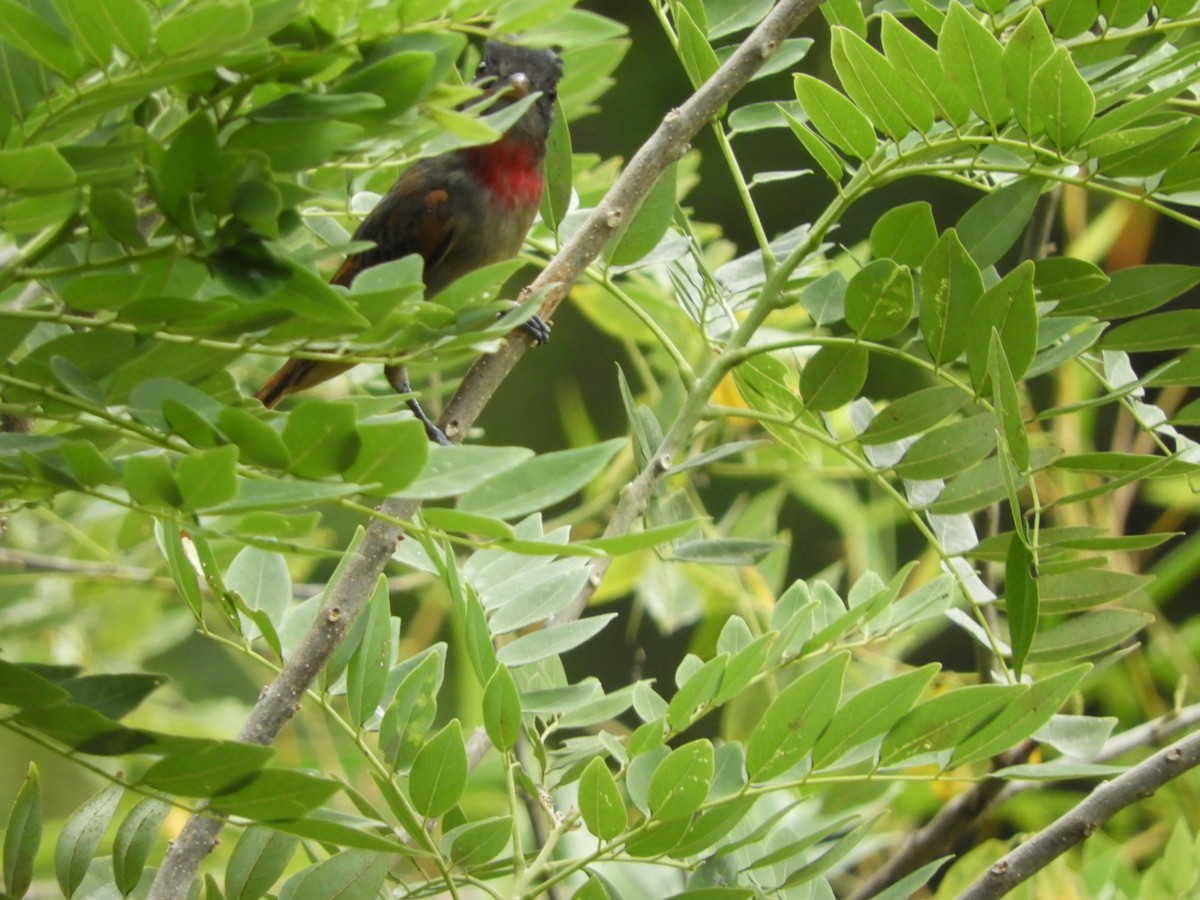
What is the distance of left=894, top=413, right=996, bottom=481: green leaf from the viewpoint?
89cm

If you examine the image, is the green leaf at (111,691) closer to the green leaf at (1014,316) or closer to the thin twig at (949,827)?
the green leaf at (1014,316)

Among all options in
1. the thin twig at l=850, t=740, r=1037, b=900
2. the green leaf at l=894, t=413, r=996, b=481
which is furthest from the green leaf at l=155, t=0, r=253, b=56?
the thin twig at l=850, t=740, r=1037, b=900

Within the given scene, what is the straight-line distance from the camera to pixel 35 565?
1.58 m

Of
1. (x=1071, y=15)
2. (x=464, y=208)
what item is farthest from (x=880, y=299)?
(x=464, y=208)

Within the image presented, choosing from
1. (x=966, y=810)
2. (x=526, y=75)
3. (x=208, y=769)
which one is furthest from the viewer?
(x=526, y=75)

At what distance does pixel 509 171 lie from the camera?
5.23 ft

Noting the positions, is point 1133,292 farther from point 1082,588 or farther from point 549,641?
point 549,641

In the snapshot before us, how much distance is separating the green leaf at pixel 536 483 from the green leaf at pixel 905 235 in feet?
1.15

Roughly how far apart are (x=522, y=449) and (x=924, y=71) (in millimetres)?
440

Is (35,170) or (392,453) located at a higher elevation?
(35,170)

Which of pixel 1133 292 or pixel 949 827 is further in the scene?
pixel 949 827

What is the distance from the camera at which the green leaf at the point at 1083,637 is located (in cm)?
87

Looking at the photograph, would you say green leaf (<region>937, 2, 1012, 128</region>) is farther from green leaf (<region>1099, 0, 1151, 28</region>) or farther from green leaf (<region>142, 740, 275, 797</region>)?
green leaf (<region>142, 740, 275, 797</region>)

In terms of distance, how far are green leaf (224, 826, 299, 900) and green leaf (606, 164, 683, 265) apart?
1.64ft
